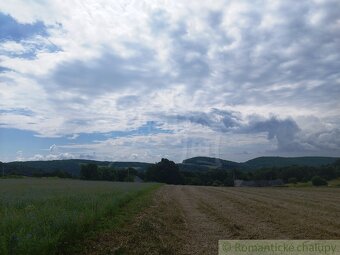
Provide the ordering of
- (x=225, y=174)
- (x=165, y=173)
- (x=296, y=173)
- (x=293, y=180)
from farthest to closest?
(x=165, y=173) < (x=225, y=174) < (x=296, y=173) < (x=293, y=180)

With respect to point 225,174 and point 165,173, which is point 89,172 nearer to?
point 165,173

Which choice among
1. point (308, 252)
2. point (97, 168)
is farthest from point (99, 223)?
point (97, 168)

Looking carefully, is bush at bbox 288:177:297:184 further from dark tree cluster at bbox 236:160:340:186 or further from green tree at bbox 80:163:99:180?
green tree at bbox 80:163:99:180

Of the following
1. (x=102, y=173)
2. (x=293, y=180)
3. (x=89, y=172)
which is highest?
(x=89, y=172)

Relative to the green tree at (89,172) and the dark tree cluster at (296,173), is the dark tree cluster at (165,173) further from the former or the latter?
the dark tree cluster at (296,173)

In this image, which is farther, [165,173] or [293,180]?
→ [165,173]

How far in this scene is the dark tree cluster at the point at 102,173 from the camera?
15312cm

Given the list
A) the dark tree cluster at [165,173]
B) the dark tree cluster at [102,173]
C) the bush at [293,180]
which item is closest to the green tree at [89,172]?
the dark tree cluster at [102,173]

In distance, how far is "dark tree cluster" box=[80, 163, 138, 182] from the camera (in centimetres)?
15312

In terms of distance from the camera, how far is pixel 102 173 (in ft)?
514

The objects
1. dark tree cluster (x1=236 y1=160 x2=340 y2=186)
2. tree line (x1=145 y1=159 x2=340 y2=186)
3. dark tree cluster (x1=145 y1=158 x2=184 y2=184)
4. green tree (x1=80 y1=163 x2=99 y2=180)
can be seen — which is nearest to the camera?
dark tree cluster (x1=236 y1=160 x2=340 y2=186)

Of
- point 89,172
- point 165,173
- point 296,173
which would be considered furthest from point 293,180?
point 89,172

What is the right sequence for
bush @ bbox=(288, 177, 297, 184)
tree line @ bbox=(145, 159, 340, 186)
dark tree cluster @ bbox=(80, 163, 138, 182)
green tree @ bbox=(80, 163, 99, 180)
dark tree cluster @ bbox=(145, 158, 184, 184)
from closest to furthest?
bush @ bbox=(288, 177, 297, 184) → tree line @ bbox=(145, 159, 340, 186) → dark tree cluster @ bbox=(145, 158, 184, 184) → dark tree cluster @ bbox=(80, 163, 138, 182) → green tree @ bbox=(80, 163, 99, 180)

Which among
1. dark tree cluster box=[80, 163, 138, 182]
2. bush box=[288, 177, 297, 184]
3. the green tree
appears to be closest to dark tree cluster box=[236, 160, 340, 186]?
bush box=[288, 177, 297, 184]
